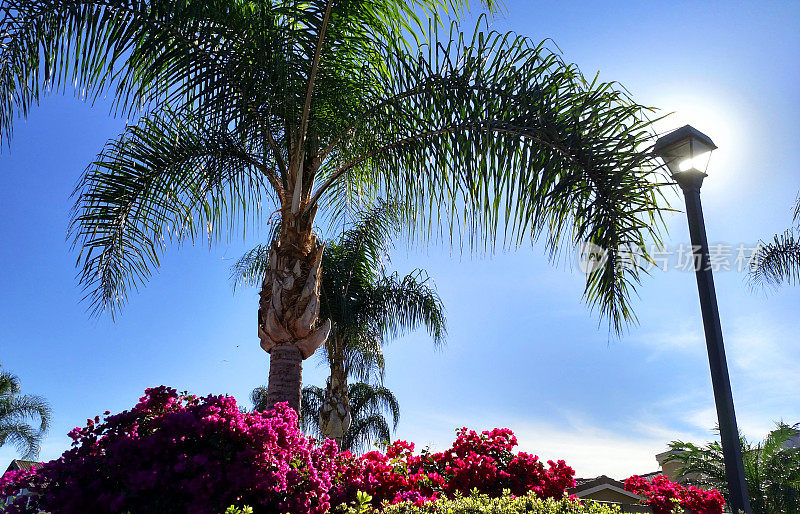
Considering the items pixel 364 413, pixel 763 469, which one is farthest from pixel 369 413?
pixel 763 469

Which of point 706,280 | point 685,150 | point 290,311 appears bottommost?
point 290,311

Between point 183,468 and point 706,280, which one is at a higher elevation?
point 706,280

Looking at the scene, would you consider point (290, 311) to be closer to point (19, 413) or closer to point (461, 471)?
point (461, 471)

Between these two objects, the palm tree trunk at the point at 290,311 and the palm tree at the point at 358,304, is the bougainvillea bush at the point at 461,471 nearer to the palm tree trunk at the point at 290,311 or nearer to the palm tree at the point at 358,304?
the palm tree trunk at the point at 290,311

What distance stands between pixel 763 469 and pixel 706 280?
10.9 m

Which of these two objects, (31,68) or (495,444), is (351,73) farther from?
(495,444)

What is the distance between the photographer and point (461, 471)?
6.43 metres

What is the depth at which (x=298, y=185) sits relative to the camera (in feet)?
21.6

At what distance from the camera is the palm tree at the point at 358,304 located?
15.2 metres

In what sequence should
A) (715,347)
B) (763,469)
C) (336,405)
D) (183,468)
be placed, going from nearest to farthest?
(183,468)
(715,347)
(763,469)
(336,405)

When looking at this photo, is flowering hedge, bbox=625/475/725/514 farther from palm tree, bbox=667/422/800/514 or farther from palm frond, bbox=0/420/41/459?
palm frond, bbox=0/420/41/459

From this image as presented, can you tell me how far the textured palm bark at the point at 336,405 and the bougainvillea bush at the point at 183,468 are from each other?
1186cm

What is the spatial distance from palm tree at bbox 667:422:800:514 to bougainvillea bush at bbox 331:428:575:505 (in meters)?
9.06

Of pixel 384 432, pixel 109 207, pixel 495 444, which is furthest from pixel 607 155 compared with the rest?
pixel 384 432
